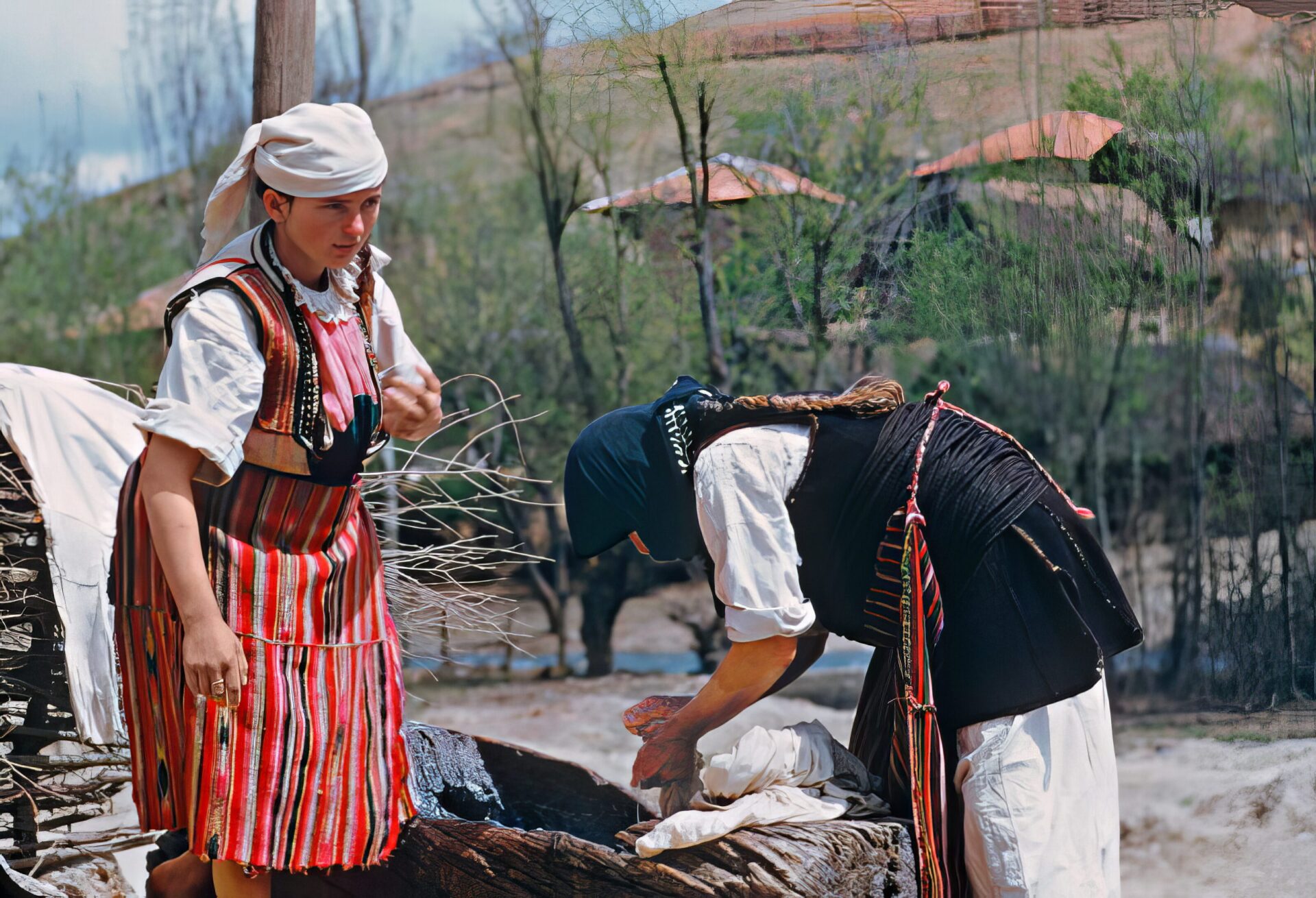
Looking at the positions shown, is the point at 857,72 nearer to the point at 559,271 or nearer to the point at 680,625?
the point at 559,271

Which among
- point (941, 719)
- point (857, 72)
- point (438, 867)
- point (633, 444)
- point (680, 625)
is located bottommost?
point (680, 625)

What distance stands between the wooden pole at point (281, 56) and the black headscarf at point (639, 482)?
1272 millimetres

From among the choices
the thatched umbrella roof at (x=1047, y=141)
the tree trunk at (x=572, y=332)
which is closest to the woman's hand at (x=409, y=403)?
the thatched umbrella roof at (x=1047, y=141)

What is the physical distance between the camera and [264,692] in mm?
1977

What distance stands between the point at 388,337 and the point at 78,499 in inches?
40.1

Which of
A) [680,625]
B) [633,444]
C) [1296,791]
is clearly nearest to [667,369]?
[680,625]

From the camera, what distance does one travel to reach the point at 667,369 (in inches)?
280

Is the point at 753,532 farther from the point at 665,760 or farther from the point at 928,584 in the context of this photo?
the point at 665,760

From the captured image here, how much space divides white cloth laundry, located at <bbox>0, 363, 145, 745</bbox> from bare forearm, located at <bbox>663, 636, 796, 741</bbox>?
130 centimetres

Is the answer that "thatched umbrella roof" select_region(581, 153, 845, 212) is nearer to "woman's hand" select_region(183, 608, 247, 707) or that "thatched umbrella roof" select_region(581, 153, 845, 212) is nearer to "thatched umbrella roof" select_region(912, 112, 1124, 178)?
"thatched umbrella roof" select_region(912, 112, 1124, 178)

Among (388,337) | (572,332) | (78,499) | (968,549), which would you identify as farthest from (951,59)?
(572,332)

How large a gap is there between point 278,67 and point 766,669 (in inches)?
73.4

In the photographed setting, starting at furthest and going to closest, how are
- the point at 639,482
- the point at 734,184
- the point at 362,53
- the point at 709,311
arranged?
the point at 362,53 < the point at 709,311 < the point at 734,184 < the point at 639,482

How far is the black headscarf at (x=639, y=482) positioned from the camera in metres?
2.16
